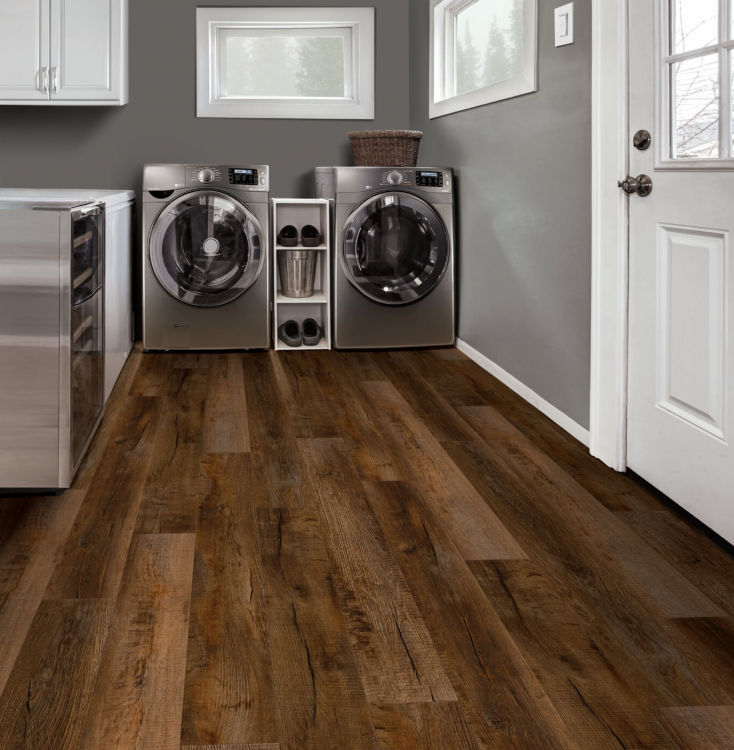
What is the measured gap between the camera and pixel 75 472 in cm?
236

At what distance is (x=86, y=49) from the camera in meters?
4.21

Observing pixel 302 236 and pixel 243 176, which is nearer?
pixel 243 176

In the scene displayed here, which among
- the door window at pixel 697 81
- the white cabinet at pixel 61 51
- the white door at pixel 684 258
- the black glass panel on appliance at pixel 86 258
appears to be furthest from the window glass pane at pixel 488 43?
the black glass panel on appliance at pixel 86 258

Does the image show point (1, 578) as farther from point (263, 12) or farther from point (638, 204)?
point (263, 12)

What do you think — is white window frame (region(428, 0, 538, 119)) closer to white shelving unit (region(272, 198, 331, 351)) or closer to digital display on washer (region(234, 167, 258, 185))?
white shelving unit (region(272, 198, 331, 351))

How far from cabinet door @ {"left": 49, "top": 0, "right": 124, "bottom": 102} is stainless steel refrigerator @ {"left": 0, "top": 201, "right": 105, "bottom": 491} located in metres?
2.28

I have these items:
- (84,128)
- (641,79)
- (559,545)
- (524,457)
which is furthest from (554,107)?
(84,128)

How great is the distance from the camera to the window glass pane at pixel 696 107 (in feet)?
6.35

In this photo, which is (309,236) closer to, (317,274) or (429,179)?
(317,274)

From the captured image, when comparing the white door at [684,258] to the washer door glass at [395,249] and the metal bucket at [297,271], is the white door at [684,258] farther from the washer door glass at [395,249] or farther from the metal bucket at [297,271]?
the metal bucket at [297,271]

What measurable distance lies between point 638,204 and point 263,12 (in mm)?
3127

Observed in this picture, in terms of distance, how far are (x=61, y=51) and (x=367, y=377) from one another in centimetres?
226

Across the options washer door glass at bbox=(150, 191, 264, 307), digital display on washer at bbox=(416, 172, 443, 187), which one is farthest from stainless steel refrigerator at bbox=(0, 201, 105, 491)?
digital display on washer at bbox=(416, 172, 443, 187)

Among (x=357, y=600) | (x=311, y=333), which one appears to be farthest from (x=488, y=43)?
(x=357, y=600)
